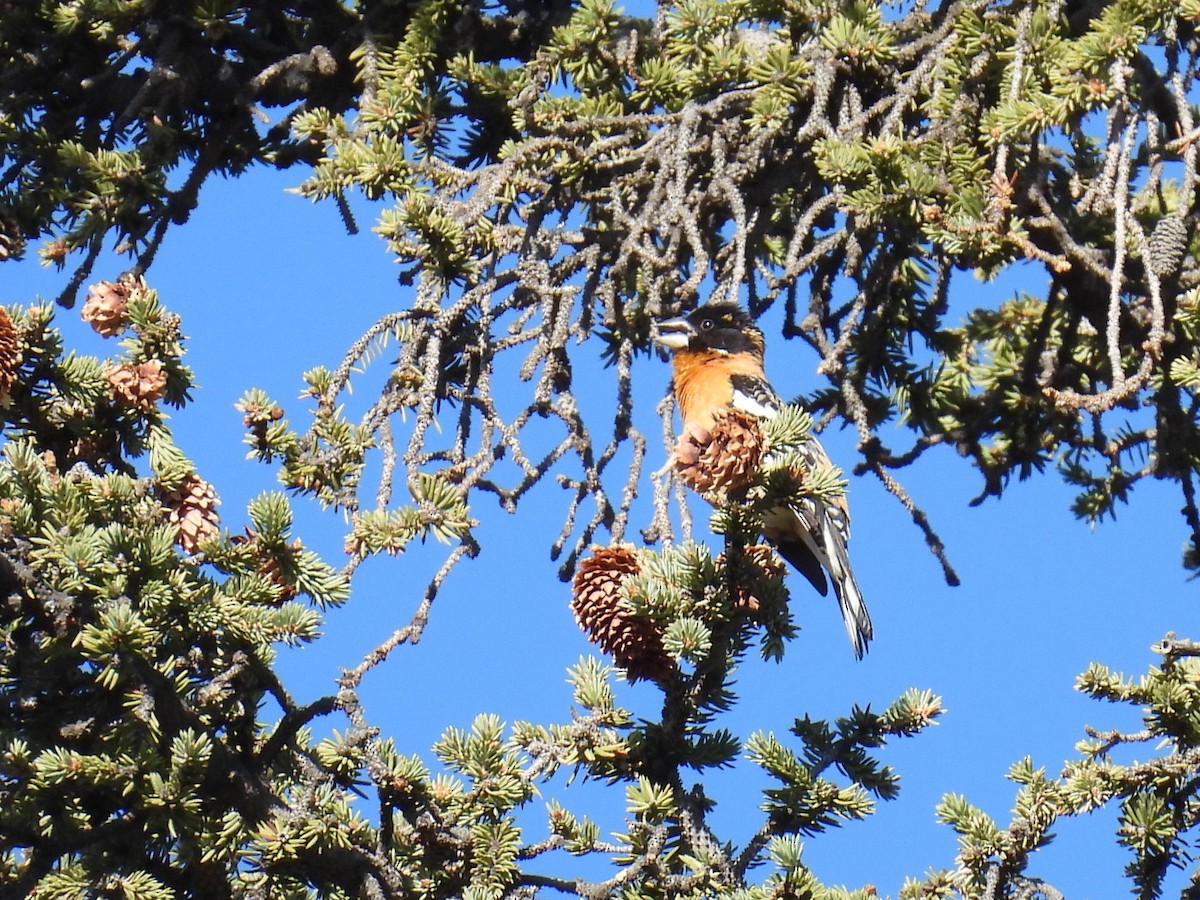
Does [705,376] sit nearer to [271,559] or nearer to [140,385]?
[140,385]

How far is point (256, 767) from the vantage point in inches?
114

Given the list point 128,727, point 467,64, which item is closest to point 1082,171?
point 467,64

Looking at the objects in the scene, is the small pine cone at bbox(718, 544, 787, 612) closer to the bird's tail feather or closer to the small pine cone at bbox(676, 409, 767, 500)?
the small pine cone at bbox(676, 409, 767, 500)

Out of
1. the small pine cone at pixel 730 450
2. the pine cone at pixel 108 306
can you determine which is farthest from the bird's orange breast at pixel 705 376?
the pine cone at pixel 108 306

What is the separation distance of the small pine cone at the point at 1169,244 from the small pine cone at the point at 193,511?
93.0 inches

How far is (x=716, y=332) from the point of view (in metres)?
5.33

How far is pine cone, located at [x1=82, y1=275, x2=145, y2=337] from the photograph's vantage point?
305 centimetres

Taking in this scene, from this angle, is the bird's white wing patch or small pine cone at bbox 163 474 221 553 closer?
small pine cone at bbox 163 474 221 553

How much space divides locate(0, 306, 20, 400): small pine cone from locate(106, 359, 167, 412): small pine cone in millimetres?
174

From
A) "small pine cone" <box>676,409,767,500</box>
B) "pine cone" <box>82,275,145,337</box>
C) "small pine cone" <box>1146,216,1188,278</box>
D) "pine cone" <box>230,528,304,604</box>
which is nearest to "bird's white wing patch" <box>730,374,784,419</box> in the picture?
"small pine cone" <box>1146,216,1188,278</box>

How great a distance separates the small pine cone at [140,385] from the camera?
295 centimetres

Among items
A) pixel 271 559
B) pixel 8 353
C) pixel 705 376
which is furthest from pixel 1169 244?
pixel 8 353

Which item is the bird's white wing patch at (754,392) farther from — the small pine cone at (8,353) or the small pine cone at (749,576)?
the small pine cone at (8,353)

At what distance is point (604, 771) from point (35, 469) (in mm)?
1202
